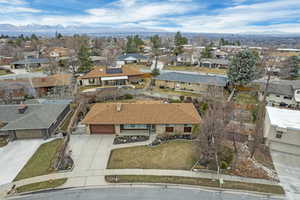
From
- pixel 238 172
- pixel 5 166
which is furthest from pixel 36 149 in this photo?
pixel 238 172

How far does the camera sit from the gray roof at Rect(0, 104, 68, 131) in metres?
24.9

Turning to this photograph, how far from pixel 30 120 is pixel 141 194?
19.8 meters

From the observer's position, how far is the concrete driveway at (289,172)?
55.0 feet

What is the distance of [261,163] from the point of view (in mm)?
20312

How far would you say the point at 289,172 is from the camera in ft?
62.8

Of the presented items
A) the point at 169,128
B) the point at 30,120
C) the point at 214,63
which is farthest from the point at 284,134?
the point at 214,63

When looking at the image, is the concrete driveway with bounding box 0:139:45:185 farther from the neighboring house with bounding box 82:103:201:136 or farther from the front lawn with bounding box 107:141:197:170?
the front lawn with bounding box 107:141:197:170

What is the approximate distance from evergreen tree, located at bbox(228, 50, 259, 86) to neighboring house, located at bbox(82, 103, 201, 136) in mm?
18279

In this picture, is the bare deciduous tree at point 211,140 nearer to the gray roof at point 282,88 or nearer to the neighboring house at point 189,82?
the neighboring house at point 189,82

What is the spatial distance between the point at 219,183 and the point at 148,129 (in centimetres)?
1234

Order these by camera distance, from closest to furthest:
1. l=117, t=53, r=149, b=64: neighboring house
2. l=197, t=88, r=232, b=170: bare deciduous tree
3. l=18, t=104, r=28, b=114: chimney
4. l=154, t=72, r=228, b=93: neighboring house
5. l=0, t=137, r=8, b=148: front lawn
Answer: l=197, t=88, r=232, b=170: bare deciduous tree
l=0, t=137, r=8, b=148: front lawn
l=18, t=104, r=28, b=114: chimney
l=154, t=72, r=228, b=93: neighboring house
l=117, t=53, r=149, b=64: neighboring house

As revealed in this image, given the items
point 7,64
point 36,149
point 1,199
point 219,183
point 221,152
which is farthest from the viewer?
point 7,64

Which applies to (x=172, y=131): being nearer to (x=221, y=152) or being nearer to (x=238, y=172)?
(x=221, y=152)

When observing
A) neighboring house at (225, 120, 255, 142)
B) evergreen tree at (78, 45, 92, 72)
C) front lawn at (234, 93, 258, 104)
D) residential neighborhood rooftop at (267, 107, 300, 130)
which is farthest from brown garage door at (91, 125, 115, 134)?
evergreen tree at (78, 45, 92, 72)
